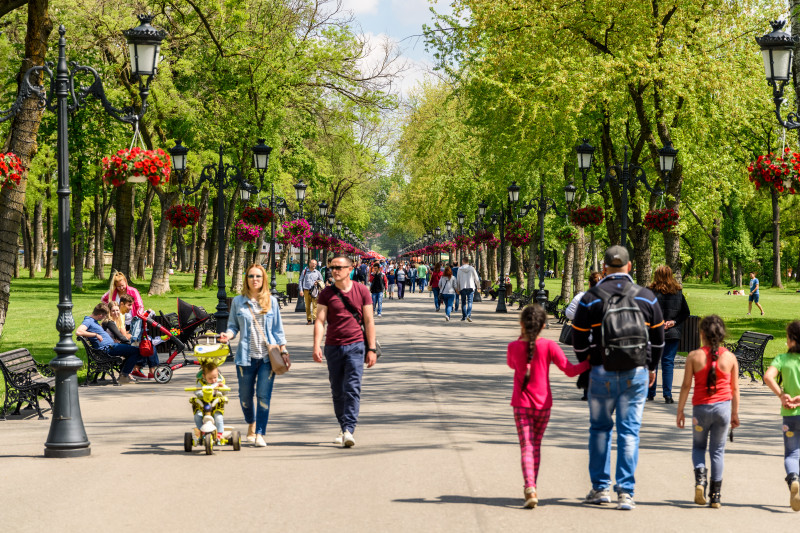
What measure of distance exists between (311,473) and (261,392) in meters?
1.53

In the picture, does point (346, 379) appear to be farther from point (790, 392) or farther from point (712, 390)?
point (790, 392)

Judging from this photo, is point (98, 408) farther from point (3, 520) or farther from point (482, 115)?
point (482, 115)

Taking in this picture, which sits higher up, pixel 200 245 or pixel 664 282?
pixel 200 245

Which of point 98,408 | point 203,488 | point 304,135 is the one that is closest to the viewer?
point 203,488

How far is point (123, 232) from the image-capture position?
38.8 m

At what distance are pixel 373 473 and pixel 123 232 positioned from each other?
32959mm

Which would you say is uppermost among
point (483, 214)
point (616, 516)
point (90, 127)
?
point (90, 127)

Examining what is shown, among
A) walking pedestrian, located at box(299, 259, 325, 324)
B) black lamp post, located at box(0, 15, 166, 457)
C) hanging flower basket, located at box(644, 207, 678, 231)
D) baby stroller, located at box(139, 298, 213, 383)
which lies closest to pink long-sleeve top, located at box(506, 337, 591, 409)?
black lamp post, located at box(0, 15, 166, 457)

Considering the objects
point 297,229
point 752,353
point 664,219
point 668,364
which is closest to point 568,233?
point 664,219

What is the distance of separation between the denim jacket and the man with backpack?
3403 millimetres

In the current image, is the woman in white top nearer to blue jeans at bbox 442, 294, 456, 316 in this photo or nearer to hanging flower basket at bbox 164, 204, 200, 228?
blue jeans at bbox 442, 294, 456, 316

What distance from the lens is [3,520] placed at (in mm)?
6336

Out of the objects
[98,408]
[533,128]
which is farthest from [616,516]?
[533,128]

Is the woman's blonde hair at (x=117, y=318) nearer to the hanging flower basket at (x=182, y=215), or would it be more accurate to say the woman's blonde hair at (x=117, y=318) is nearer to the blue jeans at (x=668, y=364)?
the blue jeans at (x=668, y=364)
